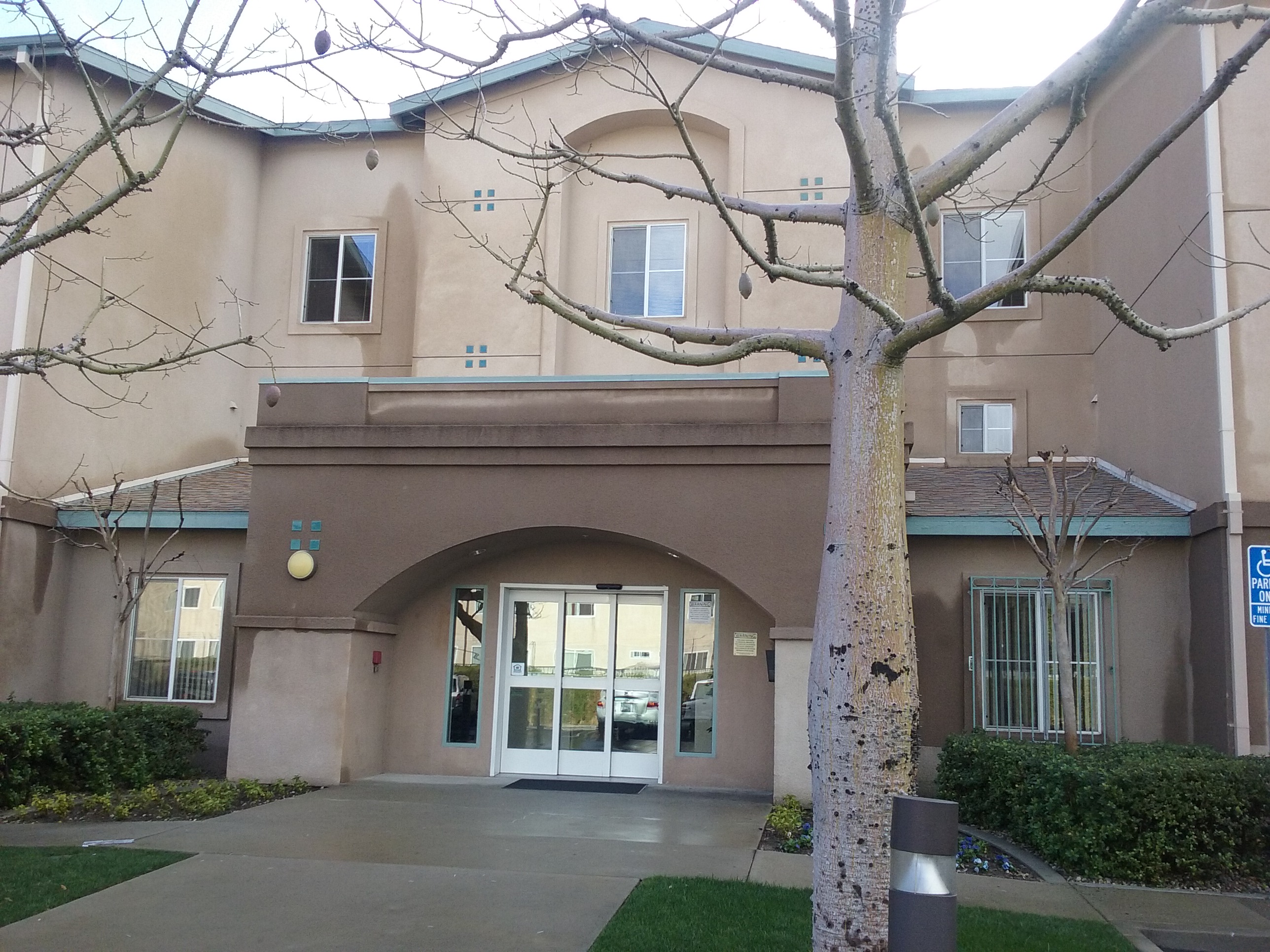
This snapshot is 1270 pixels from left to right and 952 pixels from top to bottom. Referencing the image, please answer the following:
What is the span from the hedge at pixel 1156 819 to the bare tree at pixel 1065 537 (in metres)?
1.24

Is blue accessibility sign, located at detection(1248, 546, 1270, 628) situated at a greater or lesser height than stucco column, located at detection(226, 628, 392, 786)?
greater

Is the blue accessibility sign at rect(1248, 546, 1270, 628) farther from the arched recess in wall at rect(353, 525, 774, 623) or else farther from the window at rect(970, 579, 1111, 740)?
the arched recess in wall at rect(353, 525, 774, 623)

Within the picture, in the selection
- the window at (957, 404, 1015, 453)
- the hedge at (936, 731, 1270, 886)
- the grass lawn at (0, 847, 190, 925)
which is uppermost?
the window at (957, 404, 1015, 453)

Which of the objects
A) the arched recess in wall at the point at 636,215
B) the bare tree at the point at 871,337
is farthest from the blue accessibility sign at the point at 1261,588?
the arched recess in wall at the point at 636,215

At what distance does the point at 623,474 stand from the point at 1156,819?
6204 millimetres

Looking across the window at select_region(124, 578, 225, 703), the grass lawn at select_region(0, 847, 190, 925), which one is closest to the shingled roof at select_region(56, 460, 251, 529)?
the window at select_region(124, 578, 225, 703)

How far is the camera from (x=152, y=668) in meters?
14.8

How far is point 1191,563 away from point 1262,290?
3012mm

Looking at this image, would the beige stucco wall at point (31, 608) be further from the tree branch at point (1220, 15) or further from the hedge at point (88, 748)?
the tree branch at point (1220, 15)

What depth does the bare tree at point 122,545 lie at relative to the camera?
42.7 feet

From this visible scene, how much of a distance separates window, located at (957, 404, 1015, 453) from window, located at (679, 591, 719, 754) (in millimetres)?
5298

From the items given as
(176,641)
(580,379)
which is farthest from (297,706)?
(580,379)

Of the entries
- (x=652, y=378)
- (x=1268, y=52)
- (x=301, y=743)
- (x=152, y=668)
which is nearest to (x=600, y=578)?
(x=652, y=378)

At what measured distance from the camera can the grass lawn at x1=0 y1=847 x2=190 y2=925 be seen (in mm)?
7504
